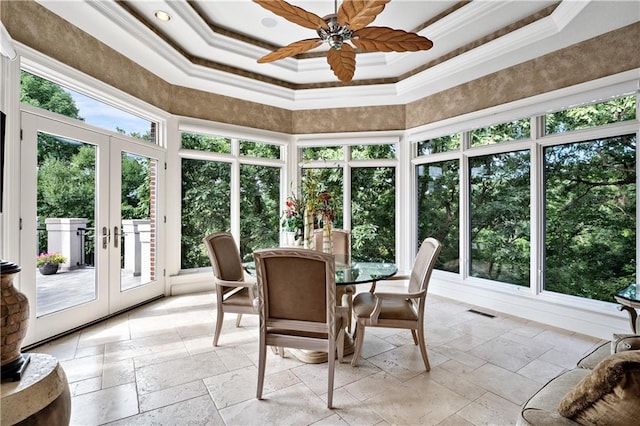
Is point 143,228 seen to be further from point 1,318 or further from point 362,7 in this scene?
point 362,7

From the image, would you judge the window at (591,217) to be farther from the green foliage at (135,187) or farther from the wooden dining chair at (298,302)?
the green foliage at (135,187)

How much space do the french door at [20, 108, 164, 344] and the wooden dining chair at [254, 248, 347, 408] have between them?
2.38 metres

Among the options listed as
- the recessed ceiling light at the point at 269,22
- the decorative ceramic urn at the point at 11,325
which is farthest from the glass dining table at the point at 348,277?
the recessed ceiling light at the point at 269,22

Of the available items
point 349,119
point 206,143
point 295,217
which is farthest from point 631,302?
point 206,143

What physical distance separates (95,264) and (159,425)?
7.90ft

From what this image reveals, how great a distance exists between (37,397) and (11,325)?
0.29 m

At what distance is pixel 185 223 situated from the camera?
4.90m

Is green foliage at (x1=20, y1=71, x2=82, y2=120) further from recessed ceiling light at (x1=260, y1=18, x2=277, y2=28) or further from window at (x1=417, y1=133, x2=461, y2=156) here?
window at (x1=417, y1=133, x2=461, y2=156)

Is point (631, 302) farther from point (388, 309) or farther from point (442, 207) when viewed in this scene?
point (442, 207)

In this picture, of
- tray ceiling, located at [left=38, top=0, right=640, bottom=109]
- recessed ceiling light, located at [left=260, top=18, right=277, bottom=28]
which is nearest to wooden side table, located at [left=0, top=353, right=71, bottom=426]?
tray ceiling, located at [left=38, top=0, right=640, bottom=109]

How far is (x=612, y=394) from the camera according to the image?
906 mm

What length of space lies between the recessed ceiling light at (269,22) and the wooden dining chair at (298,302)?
3.08 meters

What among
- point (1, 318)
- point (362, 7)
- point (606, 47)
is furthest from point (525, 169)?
point (1, 318)

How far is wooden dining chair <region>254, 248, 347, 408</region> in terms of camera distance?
200 centimetres
